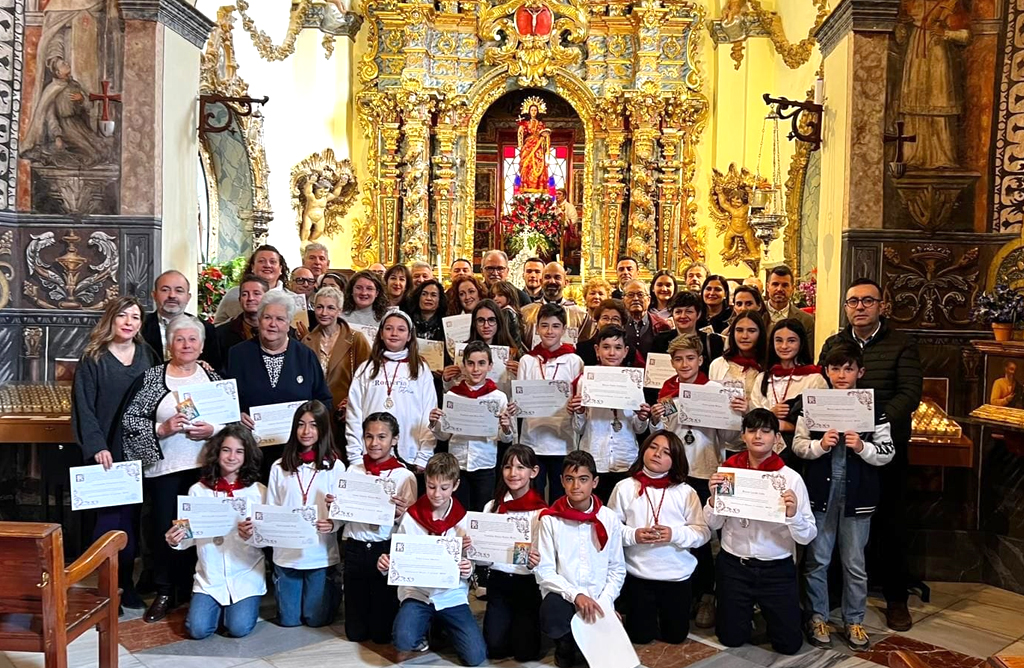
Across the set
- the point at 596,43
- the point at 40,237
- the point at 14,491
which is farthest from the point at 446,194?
the point at 14,491

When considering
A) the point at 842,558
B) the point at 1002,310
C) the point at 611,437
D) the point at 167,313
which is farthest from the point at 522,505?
the point at 1002,310

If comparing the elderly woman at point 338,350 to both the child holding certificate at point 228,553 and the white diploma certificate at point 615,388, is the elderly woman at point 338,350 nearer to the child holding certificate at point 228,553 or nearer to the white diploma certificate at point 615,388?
the child holding certificate at point 228,553

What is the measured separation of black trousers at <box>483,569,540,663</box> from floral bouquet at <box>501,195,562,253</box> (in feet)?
33.8

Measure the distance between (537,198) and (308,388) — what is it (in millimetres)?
10043

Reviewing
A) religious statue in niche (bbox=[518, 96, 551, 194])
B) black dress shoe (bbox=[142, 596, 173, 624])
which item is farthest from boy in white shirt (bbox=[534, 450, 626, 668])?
religious statue in niche (bbox=[518, 96, 551, 194])

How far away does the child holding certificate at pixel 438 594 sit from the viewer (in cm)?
451

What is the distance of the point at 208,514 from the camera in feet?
15.6

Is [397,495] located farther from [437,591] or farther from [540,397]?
[540,397]

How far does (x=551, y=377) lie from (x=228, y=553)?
217cm

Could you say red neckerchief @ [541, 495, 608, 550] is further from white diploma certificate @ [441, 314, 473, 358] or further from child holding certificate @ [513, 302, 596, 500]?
white diploma certificate @ [441, 314, 473, 358]

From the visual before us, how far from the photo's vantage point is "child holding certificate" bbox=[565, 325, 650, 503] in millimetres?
5340

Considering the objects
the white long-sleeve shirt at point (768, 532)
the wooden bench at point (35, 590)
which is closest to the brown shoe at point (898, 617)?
the white long-sleeve shirt at point (768, 532)

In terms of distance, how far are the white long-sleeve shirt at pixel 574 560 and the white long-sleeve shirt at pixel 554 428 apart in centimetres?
99

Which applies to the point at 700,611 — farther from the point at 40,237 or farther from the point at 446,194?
the point at 446,194
